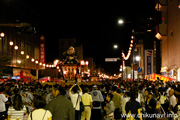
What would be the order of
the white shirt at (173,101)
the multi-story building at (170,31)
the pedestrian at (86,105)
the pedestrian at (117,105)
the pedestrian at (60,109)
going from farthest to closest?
the multi-story building at (170,31)
the pedestrian at (86,105)
the pedestrian at (117,105)
the white shirt at (173,101)
the pedestrian at (60,109)

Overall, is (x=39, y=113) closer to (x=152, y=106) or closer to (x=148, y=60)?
(x=152, y=106)

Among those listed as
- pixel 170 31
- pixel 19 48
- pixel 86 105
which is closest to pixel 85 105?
pixel 86 105

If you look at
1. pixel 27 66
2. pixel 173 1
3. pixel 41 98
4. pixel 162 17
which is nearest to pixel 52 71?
pixel 27 66

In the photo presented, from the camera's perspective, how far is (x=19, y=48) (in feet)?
147

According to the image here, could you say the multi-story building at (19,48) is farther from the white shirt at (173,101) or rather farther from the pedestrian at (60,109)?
the pedestrian at (60,109)

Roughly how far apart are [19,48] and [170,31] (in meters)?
26.7

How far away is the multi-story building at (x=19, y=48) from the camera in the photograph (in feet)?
123

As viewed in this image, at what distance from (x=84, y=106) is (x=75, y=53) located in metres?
30.1

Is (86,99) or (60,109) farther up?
(60,109)

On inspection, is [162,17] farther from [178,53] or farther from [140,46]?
[140,46]

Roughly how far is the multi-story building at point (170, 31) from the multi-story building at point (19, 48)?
21295 mm

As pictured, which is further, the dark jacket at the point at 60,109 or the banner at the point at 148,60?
the banner at the point at 148,60

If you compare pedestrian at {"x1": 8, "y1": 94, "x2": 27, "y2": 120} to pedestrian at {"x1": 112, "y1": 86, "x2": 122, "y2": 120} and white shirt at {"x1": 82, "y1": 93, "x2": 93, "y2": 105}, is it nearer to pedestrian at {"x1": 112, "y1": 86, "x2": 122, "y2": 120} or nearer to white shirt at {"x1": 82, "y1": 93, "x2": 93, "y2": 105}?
white shirt at {"x1": 82, "y1": 93, "x2": 93, "y2": 105}

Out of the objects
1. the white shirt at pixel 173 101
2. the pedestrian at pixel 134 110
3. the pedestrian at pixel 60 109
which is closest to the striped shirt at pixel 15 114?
the pedestrian at pixel 60 109
